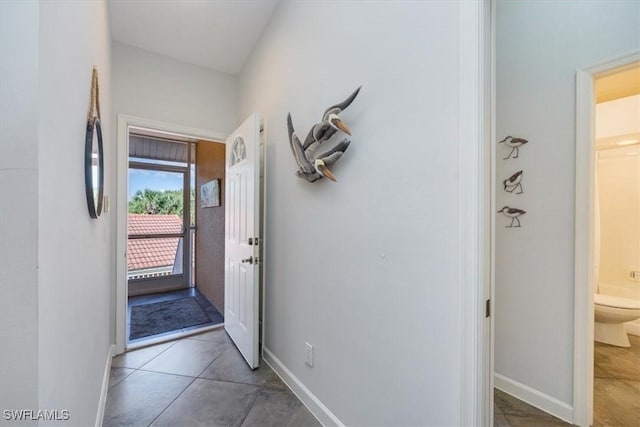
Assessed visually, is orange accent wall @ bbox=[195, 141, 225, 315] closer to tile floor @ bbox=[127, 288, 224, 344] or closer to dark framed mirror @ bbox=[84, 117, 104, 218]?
tile floor @ bbox=[127, 288, 224, 344]

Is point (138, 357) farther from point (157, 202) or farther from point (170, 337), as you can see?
point (157, 202)

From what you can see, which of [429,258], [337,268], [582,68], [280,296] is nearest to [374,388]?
[337,268]

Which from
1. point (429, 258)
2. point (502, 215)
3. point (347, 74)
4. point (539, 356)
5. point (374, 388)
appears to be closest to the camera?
point (429, 258)

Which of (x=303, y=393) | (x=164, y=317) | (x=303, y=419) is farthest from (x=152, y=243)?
(x=303, y=419)

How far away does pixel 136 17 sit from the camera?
2.19 meters

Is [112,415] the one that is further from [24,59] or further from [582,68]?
[582,68]

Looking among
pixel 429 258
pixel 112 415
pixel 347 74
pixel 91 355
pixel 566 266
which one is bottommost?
pixel 112 415

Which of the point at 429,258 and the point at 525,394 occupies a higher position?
the point at 429,258

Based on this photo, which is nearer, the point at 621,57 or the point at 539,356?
the point at 621,57

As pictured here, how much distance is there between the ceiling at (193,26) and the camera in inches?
81.9

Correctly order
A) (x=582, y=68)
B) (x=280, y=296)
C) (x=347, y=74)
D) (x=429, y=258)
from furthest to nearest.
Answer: (x=280, y=296), (x=582, y=68), (x=347, y=74), (x=429, y=258)

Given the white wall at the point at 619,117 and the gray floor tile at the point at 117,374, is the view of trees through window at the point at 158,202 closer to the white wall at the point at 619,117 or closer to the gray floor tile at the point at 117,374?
the gray floor tile at the point at 117,374

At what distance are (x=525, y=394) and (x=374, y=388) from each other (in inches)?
49.0

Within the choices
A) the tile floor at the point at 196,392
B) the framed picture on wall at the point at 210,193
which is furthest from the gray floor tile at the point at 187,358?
the framed picture on wall at the point at 210,193
